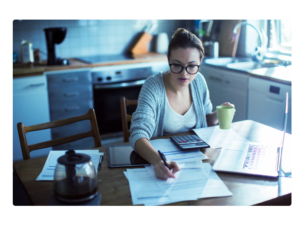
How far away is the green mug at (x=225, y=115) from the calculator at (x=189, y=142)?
168 millimetres

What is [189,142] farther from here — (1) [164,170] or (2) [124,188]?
(2) [124,188]

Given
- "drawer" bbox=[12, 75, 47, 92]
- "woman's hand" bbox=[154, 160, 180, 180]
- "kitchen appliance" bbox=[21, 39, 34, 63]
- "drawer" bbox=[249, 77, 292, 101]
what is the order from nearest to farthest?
"woman's hand" bbox=[154, 160, 180, 180] → "drawer" bbox=[249, 77, 292, 101] → "drawer" bbox=[12, 75, 47, 92] → "kitchen appliance" bbox=[21, 39, 34, 63]

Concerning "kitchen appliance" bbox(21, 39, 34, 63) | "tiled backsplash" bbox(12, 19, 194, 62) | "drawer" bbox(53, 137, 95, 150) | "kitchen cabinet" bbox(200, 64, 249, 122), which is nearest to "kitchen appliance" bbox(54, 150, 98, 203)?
"kitchen cabinet" bbox(200, 64, 249, 122)

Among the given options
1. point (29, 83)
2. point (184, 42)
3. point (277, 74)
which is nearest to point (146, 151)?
point (184, 42)

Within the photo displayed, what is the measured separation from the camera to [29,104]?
2.89 metres

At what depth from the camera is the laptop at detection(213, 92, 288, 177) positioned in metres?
1.18

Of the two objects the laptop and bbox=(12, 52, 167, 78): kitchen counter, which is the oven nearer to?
bbox=(12, 52, 167, 78): kitchen counter

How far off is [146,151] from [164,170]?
0.59 feet

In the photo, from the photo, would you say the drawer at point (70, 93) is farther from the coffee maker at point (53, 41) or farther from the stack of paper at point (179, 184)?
the stack of paper at point (179, 184)

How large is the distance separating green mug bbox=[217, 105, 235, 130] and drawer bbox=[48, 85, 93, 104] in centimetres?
185

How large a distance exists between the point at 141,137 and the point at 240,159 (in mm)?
421

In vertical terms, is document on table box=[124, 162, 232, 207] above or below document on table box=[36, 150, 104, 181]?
below
